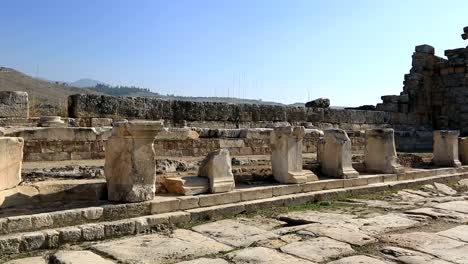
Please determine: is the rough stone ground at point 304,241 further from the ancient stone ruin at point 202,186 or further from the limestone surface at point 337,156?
the limestone surface at point 337,156

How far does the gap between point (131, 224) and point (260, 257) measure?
1661 mm

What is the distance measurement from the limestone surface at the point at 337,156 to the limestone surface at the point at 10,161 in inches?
211

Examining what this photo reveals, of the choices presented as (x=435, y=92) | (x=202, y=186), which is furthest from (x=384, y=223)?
(x=435, y=92)

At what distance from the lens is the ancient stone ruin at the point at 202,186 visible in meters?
4.67

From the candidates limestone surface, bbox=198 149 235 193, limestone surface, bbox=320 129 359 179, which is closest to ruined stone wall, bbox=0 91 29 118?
limestone surface, bbox=198 149 235 193

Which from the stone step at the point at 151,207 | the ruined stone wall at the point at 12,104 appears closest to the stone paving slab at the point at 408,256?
the stone step at the point at 151,207

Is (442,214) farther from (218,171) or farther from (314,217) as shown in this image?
(218,171)

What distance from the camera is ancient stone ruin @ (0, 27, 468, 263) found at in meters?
4.67

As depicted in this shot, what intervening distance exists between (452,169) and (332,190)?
15.2 feet

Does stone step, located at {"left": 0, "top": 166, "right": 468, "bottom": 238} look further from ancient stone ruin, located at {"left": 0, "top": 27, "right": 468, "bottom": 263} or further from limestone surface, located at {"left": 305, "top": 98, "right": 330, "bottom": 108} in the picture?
limestone surface, located at {"left": 305, "top": 98, "right": 330, "bottom": 108}

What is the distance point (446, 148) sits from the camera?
11.3 m

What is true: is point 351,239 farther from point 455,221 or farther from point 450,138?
point 450,138

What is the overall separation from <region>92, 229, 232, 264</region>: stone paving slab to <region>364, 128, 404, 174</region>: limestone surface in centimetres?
566

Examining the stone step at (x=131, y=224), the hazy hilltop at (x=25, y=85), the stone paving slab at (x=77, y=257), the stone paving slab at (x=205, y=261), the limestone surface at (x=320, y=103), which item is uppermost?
the hazy hilltop at (x=25, y=85)
